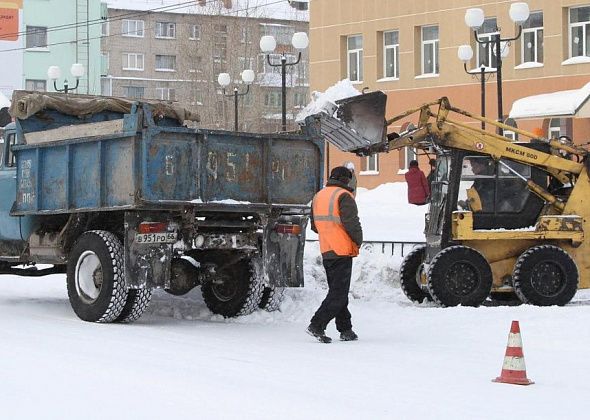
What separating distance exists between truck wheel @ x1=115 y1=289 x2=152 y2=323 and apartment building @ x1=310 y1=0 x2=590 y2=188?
25.0 m

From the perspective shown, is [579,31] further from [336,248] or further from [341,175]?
[336,248]

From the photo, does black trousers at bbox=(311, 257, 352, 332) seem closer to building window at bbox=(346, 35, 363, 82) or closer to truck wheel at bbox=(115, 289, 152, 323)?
truck wheel at bbox=(115, 289, 152, 323)

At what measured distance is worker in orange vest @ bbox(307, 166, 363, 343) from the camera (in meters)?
12.6

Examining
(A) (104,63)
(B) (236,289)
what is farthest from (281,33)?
(B) (236,289)

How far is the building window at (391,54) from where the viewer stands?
152 feet

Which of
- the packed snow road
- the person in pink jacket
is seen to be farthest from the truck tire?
the person in pink jacket

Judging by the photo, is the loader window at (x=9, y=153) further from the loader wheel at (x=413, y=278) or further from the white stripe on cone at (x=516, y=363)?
the white stripe on cone at (x=516, y=363)

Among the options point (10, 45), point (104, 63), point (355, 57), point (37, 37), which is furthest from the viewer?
point (104, 63)

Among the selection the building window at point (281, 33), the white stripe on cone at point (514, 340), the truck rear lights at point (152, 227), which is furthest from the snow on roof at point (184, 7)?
the white stripe on cone at point (514, 340)

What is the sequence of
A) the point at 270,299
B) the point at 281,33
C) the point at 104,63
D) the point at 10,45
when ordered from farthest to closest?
the point at 104,63 → the point at 281,33 → the point at 10,45 → the point at 270,299

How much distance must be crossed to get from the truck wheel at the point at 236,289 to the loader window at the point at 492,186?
3652 mm

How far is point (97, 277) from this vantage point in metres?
14.0

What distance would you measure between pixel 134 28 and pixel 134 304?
75985 millimetres

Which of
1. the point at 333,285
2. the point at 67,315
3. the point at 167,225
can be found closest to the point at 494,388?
the point at 333,285
